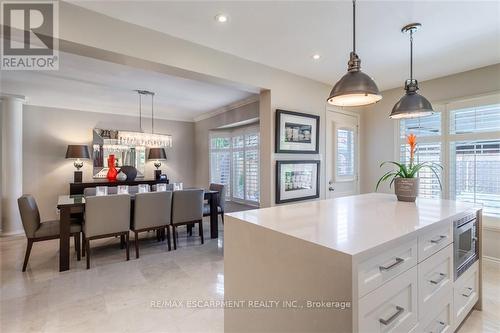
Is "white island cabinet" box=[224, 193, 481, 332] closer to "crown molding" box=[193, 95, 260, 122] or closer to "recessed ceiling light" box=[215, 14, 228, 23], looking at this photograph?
"recessed ceiling light" box=[215, 14, 228, 23]

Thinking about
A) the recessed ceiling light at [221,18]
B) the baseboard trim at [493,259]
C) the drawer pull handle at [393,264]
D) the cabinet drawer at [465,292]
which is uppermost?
the recessed ceiling light at [221,18]

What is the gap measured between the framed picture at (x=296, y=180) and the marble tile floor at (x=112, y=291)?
4.23 ft

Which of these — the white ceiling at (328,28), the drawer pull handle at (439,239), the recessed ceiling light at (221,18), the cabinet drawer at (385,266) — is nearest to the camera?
the cabinet drawer at (385,266)

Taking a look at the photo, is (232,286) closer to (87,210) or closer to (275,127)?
(275,127)

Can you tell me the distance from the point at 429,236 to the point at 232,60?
2525mm

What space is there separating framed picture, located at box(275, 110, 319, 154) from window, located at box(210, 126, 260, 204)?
1497 mm

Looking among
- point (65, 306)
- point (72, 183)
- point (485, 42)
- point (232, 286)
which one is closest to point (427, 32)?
point (485, 42)

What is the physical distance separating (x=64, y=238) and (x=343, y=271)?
342cm

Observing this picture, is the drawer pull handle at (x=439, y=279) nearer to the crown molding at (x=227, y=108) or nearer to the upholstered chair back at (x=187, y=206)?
the upholstered chair back at (x=187, y=206)

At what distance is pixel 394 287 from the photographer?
1206 mm

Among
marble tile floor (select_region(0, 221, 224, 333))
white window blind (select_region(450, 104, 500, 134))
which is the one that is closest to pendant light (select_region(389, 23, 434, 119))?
white window blind (select_region(450, 104, 500, 134))

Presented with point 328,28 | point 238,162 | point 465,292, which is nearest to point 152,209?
point 238,162

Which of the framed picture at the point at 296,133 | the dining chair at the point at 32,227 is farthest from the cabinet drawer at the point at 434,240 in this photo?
the dining chair at the point at 32,227

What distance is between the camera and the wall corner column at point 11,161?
14.0 feet
